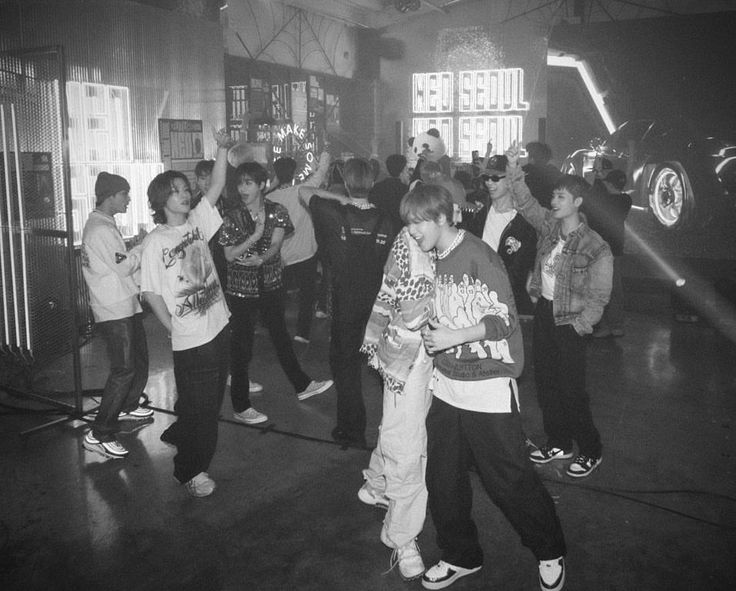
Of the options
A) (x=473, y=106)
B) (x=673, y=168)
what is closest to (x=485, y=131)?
(x=473, y=106)

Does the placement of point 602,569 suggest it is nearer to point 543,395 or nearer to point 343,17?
point 543,395

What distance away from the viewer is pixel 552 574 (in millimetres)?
3162

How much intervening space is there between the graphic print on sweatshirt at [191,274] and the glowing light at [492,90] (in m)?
13.8

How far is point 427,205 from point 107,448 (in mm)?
3170

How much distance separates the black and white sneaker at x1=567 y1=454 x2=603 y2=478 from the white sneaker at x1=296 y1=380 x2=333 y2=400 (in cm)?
240

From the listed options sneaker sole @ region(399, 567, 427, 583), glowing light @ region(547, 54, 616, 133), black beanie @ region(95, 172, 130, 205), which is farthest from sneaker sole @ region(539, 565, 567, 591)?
glowing light @ region(547, 54, 616, 133)

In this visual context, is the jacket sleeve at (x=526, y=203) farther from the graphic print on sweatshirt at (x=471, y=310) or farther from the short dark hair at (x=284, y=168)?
the short dark hair at (x=284, y=168)

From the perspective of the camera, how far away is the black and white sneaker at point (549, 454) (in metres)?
4.67

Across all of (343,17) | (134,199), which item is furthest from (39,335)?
(343,17)

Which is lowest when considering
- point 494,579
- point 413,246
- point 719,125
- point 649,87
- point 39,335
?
point 494,579

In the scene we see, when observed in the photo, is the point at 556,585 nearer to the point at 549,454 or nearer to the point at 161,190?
the point at 549,454

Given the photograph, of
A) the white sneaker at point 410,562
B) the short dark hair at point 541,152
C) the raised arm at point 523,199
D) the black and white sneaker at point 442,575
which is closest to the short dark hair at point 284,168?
the short dark hair at point 541,152

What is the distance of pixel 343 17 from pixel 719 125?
33.3ft

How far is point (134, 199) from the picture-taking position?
8.89 m
